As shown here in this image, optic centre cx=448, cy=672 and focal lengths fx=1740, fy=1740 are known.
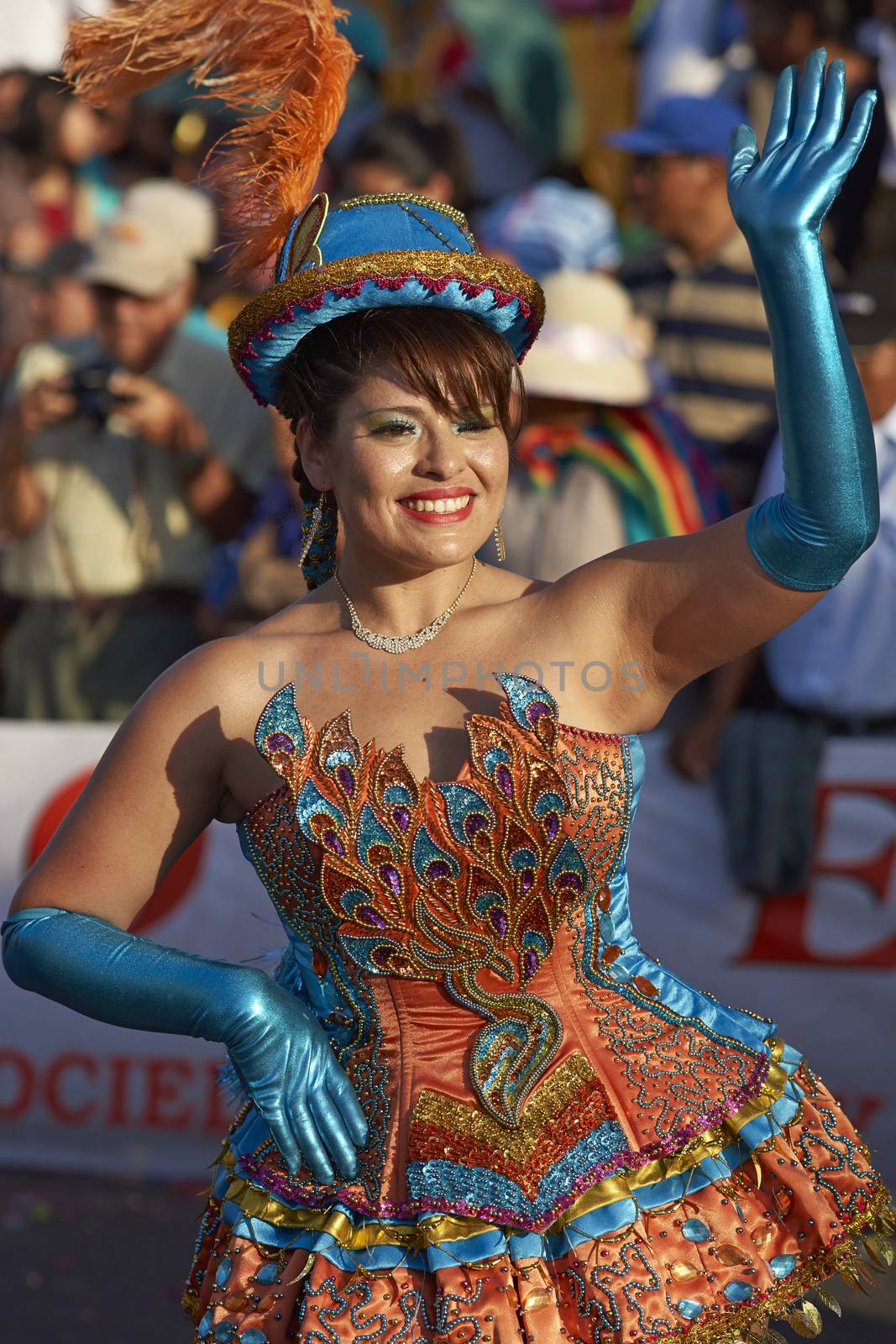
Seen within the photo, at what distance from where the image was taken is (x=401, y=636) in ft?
7.72

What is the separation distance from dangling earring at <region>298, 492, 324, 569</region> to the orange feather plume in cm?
35

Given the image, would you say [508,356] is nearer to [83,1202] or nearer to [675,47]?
[83,1202]

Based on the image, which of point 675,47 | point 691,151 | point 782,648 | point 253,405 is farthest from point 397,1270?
point 675,47

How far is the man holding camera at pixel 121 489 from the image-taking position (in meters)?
5.09

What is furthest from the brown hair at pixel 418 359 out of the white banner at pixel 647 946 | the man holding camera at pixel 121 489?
the man holding camera at pixel 121 489

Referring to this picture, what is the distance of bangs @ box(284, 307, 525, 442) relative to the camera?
222 cm

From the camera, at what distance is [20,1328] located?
3.97 metres

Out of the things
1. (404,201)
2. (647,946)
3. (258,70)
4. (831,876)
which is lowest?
(647,946)

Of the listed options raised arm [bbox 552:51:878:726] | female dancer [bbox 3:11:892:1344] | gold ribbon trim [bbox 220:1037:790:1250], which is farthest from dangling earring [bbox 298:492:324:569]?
gold ribbon trim [bbox 220:1037:790:1250]

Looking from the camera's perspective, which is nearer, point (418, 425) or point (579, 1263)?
point (579, 1263)

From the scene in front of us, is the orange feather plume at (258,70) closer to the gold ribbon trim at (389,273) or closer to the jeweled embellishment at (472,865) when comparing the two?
the gold ribbon trim at (389,273)

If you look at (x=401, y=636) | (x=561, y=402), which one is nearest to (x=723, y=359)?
(x=561, y=402)

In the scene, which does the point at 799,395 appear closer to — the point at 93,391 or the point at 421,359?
the point at 421,359

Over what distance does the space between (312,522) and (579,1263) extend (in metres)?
1.08
